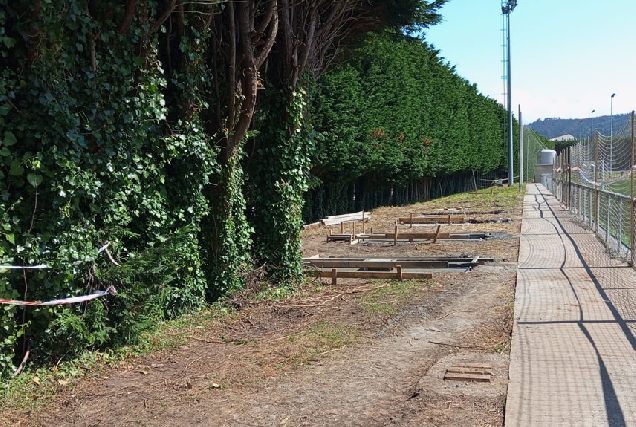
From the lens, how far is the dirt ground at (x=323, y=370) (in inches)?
215

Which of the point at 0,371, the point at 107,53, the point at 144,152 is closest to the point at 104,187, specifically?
the point at 144,152

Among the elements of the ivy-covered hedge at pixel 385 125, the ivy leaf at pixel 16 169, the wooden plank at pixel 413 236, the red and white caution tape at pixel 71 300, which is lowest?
the wooden plank at pixel 413 236

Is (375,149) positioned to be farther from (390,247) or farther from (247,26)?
(247,26)

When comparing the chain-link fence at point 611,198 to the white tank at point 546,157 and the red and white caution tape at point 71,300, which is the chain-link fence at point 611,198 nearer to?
the red and white caution tape at point 71,300

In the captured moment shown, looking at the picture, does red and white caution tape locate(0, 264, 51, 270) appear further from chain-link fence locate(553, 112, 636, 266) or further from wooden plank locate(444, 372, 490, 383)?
chain-link fence locate(553, 112, 636, 266)

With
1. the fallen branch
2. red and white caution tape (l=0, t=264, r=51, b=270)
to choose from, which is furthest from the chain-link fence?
the fallen branch

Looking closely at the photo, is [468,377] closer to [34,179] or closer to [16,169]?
[34,179]

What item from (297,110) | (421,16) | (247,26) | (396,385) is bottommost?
(396,385)

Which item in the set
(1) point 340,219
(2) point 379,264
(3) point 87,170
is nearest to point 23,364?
(3) point 87,170

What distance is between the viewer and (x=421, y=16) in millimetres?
13672

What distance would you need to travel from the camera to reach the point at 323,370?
22.0 feet

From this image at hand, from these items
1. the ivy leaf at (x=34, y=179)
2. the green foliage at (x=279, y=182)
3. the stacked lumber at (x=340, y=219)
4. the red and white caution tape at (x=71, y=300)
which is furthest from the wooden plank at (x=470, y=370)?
the stacked lumber at (x=340, y=219)

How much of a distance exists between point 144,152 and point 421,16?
7.93 metres

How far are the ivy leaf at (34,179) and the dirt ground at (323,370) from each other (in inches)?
78.6
